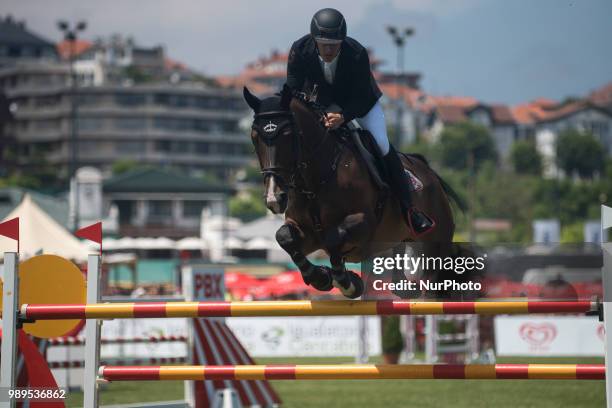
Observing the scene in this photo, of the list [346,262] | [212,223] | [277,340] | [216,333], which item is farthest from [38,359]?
[212,223]

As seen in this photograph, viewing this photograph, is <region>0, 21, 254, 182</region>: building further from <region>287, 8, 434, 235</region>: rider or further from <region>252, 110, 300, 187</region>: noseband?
<region>252, 110, 300, 187</region>: noseband

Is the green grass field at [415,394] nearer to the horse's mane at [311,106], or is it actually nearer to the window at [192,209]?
A: the horse's mane at [311,106]

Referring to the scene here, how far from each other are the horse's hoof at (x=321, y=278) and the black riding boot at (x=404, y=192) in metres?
0.95

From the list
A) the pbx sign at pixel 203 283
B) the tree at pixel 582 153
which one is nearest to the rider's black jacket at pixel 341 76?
the pbx sign at pixel 203 283

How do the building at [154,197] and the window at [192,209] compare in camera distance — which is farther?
the window at [192,209]

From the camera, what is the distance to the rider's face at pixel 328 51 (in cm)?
621

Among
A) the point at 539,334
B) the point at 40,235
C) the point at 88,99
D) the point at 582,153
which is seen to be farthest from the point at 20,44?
the point at 539,334

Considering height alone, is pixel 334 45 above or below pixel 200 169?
below

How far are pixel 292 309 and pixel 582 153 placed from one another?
121741 mm

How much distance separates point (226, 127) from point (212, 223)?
2737 inches

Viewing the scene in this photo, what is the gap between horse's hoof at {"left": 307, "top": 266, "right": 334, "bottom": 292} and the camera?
5.91m

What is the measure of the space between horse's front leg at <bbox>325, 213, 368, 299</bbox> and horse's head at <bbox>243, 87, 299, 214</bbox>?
353 millimetres

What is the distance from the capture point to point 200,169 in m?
124

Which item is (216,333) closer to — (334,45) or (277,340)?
(334,45)
